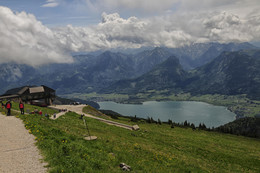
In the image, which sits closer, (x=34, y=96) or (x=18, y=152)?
(x=18, y=152)

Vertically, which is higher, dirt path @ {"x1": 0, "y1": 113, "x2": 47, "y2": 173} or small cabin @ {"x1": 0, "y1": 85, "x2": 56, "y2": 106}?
small cabin @ {"x1": 0, "y1": 85, "x2": 56, "y2": 106}

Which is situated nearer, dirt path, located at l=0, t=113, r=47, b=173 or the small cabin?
dirt path, located at l=0, t=113, r=47, b=173

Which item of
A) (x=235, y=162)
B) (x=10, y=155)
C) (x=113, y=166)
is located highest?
(x=10, y=155)

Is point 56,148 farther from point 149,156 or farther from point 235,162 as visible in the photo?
point 235,162

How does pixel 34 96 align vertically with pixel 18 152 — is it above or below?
above

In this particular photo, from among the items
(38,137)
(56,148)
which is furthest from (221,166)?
(38,137)

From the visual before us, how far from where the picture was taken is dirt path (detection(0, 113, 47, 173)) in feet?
52.2

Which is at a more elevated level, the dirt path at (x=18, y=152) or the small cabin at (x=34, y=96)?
the small cabin at (x=34, y=96)

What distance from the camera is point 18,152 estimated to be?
19172mm

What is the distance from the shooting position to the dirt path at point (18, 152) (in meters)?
15.9

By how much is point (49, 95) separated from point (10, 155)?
271 feet

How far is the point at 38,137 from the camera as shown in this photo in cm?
2322

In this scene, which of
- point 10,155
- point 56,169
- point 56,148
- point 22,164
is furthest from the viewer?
point 56,148

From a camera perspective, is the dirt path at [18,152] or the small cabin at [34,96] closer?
the dirt path at [18,152]
